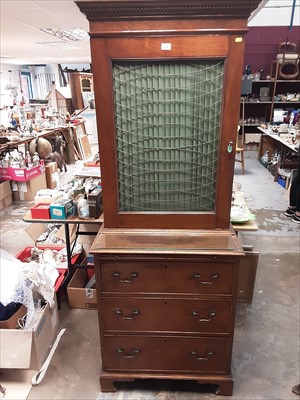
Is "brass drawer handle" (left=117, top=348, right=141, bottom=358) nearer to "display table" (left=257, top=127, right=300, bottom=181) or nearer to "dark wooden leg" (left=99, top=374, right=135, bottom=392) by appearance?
"dark wooden leg" (left=99, top=374, right=135, bottom=392)

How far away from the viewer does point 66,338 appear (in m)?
2.10

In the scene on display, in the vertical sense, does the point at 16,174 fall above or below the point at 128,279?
below

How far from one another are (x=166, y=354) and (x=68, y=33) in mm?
5658

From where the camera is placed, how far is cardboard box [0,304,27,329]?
1.76 meters

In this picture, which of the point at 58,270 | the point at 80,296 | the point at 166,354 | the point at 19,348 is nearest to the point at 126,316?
the point at 166,354

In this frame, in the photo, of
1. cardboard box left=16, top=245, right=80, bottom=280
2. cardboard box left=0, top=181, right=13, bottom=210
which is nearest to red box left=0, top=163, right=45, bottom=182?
cardboard box left=0, top=181, right=13, bottom=210

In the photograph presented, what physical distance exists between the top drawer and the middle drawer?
60mm

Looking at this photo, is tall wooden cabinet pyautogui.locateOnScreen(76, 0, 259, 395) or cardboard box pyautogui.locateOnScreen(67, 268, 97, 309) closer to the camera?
tall wooden cabinet pyautogui.locateOnScreen(76, 0, 259, 395)

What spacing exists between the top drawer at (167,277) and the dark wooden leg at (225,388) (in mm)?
525

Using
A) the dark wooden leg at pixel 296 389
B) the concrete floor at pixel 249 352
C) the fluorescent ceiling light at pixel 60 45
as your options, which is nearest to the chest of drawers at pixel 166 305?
the concrete floor at pixel 249 352

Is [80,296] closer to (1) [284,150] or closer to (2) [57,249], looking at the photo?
(2) [57,249]

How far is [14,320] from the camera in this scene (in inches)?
70.9

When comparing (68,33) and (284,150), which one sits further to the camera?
(68,33)

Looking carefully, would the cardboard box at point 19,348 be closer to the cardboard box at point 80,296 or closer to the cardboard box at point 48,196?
the cardboard box at point 80,296
